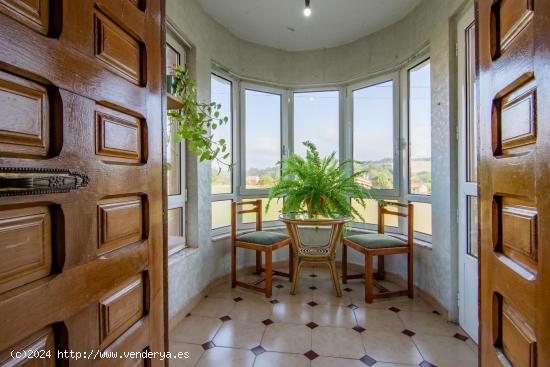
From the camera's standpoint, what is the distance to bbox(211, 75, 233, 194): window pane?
3152 mm

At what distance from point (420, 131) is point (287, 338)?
2.31 meters

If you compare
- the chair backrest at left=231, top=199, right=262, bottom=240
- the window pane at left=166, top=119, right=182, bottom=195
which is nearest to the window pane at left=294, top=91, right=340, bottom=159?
the chair backrest at left=231, top=199, right=262, bottom=240

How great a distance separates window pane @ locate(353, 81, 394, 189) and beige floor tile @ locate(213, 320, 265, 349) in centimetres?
201

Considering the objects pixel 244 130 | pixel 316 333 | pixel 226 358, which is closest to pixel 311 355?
pixel 316 333

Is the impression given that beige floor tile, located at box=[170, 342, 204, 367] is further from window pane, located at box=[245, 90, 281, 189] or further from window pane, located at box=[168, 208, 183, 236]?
window pane, located at box=[245, 90, 281, 189]

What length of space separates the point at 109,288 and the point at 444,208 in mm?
2494

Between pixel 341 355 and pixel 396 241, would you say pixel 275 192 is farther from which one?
pixel 341 355

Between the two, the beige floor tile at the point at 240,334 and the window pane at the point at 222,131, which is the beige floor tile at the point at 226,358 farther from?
the window pane at the point at 222,131

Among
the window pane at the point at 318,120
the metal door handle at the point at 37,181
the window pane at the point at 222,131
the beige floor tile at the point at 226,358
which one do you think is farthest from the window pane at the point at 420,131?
the metal door handle at the point at 37,181

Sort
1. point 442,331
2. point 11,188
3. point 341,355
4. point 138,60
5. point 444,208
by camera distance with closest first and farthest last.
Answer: point 11,188 < point 138,60 < point 341,355 < point 442,331 < point 444,208

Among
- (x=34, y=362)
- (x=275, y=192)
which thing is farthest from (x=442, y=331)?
(x=34, y=362)

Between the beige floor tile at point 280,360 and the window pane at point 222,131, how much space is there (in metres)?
1.73

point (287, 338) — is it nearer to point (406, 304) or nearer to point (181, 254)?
point (181, 254)

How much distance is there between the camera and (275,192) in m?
3.22
